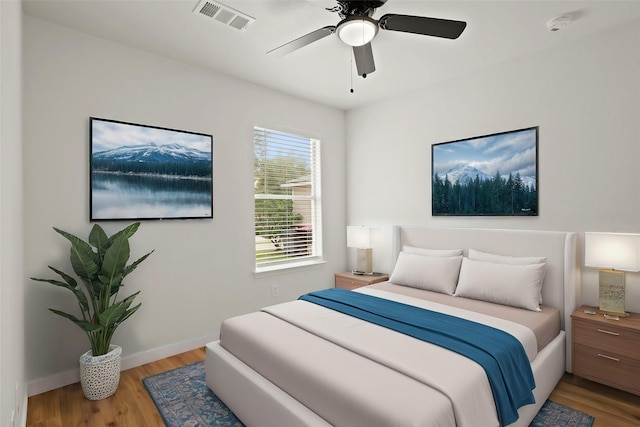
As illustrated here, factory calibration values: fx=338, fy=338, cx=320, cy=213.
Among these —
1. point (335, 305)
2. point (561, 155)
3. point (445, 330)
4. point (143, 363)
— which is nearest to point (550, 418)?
point (445, 330)

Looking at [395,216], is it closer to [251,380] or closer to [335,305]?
[335,305]

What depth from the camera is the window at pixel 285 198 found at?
12.9 ft

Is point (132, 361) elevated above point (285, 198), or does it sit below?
below

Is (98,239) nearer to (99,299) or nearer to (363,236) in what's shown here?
(99,299)

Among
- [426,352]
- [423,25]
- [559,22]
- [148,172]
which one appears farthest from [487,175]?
[148,172]

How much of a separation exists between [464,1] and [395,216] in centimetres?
244

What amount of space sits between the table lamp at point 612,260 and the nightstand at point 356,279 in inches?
80.6

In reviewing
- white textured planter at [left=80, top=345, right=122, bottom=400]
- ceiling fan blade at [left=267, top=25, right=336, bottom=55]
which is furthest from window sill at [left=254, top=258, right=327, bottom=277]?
ceiling fan blade at [left=267, top=25, right=336, bottom=55]

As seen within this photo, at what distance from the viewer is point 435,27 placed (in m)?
1.96

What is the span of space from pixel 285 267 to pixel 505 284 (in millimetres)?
2329

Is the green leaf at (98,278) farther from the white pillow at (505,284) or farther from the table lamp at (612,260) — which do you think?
the table lamp at (612,260)

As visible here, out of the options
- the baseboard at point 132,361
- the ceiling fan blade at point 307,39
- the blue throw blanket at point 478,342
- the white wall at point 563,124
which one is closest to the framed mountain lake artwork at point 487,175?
the white wall at point 563,124

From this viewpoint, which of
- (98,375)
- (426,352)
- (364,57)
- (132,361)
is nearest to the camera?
(426,352)

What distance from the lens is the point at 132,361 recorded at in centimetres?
293
